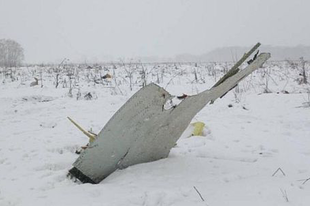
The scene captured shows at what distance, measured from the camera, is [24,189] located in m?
2.29

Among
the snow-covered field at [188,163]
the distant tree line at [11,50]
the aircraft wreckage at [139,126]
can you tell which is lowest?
the snow-covered field at [188,163]

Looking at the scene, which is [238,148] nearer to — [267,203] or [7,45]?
[267,203]

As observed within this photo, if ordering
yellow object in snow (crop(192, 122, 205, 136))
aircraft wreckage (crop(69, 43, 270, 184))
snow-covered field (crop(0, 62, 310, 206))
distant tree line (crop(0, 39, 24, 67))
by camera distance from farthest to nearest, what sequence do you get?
distant tree line (crop(0, 39, 24, 67)), yellow object in snow (crop(192, 122, 205, 136)), aircraft wreckage (crop(69, 43, 270, 184)), snow-covered field (crop(0, 62, 310, 206))

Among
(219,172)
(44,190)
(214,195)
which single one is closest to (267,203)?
(214,195)

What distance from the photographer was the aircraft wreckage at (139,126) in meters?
2.39

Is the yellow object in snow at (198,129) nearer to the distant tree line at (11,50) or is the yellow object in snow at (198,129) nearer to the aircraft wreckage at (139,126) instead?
the aircraft wreckage at (139,126)

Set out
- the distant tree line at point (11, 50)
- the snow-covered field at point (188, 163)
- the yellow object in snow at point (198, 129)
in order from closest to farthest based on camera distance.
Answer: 1. the snow-covered field at point (188, 163)
2. the yellow object in snow at point (198, 129)
3. the distant tree line at point (11, 50)

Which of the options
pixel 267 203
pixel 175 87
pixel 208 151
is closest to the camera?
pixel 267 203

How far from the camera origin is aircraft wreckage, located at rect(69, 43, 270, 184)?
2.39 metres

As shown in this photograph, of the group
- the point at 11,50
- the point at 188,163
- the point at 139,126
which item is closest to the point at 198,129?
the point at 188,163

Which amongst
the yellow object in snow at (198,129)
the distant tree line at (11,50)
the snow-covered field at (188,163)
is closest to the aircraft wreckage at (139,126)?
the snow-covered field at (188,163)

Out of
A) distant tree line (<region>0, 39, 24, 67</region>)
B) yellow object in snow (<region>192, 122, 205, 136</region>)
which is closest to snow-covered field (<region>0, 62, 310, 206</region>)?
yellow object in snow (<region>192, 122, 205, 136</region>)

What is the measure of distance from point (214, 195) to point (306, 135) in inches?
86.1

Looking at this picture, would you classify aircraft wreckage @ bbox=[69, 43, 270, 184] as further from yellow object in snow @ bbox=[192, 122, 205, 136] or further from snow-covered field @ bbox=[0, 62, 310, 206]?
yellow object in snow @ bbox=[192, 122, 205, 136]
